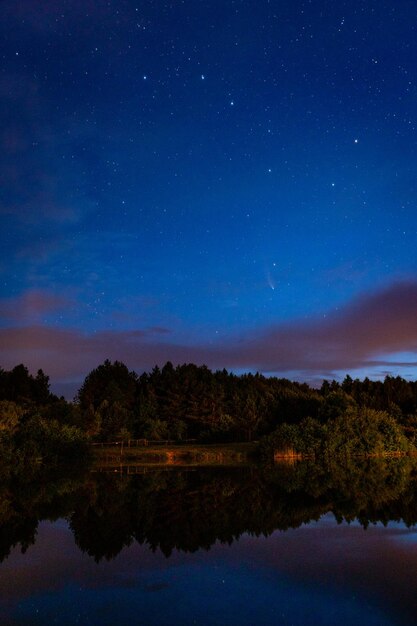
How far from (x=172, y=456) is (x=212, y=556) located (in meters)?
35.7

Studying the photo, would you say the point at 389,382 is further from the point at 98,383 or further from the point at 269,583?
the point at 269,583

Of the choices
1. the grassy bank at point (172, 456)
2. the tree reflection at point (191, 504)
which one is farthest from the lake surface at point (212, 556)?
the grassy bank at point (172, 456)

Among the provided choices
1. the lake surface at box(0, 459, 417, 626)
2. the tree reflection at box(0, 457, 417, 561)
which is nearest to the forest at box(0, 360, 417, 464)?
the tree reflection at box(0, 457, 417, 561)

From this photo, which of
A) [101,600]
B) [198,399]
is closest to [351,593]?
[101,600]

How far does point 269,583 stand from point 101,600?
3106 millimetres

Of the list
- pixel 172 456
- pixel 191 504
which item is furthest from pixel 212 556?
pixel 172 456

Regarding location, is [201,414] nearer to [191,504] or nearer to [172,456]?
[172,456]

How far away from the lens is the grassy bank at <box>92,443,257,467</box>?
46.9 meters

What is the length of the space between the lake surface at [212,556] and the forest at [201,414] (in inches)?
739

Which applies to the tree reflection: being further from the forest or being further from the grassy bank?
the grassy bank

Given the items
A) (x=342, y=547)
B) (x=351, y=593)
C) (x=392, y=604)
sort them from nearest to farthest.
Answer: (x=392, y=604) → (x=351, y=593) → (x=342, y=547)

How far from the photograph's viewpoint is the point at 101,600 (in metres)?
10.2

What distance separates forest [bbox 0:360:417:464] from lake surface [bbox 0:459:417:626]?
1876 centimetres

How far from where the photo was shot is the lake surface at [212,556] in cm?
947
